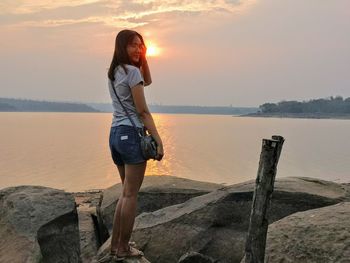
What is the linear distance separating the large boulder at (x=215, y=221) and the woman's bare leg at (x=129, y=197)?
6.75 feet

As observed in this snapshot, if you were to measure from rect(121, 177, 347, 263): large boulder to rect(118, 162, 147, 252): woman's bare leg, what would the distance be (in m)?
2.06

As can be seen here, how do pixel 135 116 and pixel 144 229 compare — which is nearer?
pixel 135 116

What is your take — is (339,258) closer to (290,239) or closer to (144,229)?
(290,239)

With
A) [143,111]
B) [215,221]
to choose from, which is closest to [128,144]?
[143,111]

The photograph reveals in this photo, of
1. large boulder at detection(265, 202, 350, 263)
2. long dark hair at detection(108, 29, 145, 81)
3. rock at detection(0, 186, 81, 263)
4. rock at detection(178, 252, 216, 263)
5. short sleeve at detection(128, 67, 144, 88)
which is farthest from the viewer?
rock at detection(178, 252, 216, 263)

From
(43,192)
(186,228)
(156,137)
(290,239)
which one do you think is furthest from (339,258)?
(43,192)

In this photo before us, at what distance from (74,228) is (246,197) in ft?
9.54

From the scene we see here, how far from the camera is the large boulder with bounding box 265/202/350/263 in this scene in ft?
16.6

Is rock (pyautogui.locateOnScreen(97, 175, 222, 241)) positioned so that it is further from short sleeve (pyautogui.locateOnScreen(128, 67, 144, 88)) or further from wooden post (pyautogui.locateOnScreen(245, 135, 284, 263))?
short sleeve (pyautogui.locateOnScreen(128, 67, 144, 88))

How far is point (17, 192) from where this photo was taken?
24.7 feet

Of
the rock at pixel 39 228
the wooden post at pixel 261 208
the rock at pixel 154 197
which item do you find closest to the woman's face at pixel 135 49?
the wooden post at pixel 261 208

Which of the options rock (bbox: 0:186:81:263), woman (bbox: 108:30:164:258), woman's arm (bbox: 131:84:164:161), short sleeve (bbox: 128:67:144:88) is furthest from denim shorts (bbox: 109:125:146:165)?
rock (bbox: 0:186:81:263)

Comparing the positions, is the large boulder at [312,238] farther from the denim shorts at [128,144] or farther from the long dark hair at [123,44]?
the long dark hair at [123,44]

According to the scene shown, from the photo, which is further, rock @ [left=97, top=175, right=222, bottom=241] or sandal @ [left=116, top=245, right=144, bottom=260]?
rock @ [left=97, top=175, right=222, bottom=241]
